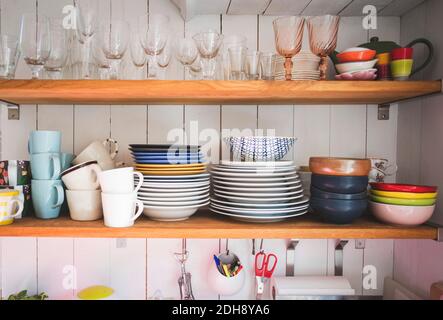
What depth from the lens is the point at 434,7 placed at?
101 centimetres

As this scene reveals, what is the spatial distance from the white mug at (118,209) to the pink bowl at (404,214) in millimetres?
697

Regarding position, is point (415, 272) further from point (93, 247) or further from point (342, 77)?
point (93, 247)

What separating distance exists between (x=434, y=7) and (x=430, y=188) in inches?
23.0

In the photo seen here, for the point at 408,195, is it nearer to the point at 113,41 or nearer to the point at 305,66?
the point at 305,66

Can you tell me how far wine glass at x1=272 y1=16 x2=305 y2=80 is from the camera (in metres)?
0.90

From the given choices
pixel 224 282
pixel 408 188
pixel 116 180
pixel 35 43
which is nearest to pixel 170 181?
pixel 116 180

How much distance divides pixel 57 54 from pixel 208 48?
0.45m

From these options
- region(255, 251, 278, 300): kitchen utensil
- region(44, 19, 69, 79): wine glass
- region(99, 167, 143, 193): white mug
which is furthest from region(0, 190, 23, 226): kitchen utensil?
region(255, 251, 278, 300): kitchen utensil

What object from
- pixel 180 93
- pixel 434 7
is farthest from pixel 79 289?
pixel 434 7

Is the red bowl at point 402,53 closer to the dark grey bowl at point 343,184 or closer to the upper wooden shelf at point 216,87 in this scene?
the upper wooden shelf at point 216,87

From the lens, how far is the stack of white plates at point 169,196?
2.91 feet

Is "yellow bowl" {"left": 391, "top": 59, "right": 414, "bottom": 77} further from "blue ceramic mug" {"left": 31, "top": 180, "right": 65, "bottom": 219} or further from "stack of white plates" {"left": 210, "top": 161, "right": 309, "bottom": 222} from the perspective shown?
"blue ceramic mug" {"left": 31, "top": 180, "right": 65, "bottom": 219}

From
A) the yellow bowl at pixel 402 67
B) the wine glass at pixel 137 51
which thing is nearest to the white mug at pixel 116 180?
the wine glass at pixel 137 51

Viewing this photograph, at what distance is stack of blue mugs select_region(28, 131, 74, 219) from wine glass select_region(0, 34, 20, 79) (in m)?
0.19
